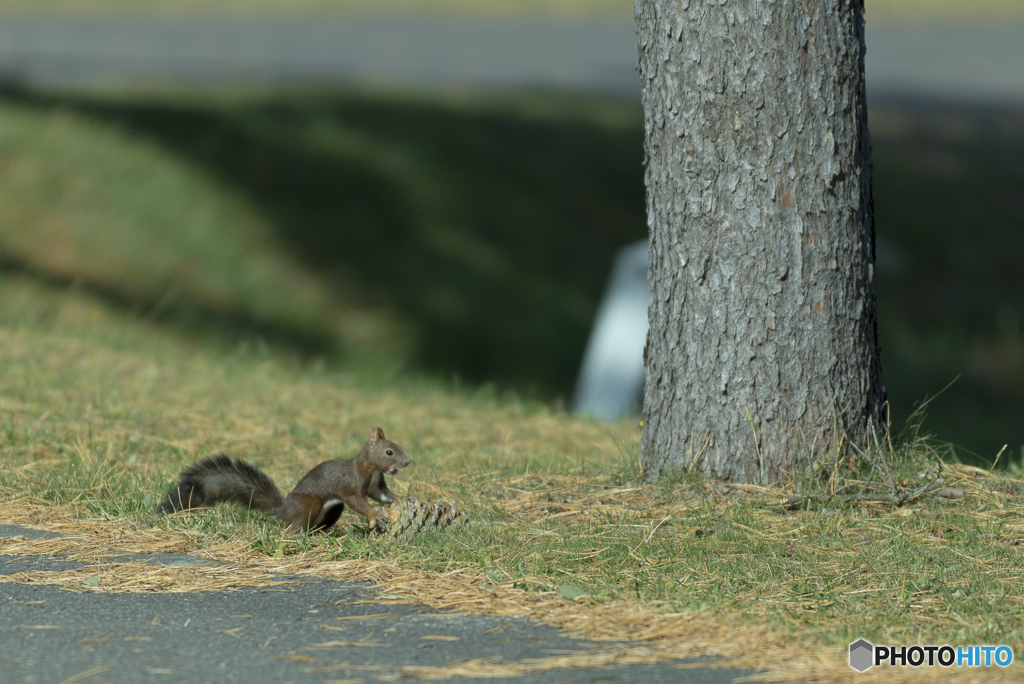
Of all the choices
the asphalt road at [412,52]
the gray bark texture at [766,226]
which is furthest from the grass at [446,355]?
the asphalt road at [412,52]

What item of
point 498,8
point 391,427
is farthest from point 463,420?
point 498,8

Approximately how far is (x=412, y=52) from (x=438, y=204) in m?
8.63

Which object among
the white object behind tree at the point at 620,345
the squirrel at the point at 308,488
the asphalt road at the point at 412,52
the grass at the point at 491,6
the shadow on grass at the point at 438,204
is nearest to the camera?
the squirrel at the point at 308,488

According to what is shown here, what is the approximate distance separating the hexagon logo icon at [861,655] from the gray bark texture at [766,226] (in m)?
1.49

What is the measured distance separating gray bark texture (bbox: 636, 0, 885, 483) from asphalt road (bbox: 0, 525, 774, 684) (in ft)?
5.46

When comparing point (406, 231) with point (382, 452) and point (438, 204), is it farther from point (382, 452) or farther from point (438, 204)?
point (382, 452)

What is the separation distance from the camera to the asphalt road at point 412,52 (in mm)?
16453

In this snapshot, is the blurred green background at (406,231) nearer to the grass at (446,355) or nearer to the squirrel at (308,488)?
the grass at (446,355)

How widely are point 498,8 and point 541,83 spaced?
1230 centimetres

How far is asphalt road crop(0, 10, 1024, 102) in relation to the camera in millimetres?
16453

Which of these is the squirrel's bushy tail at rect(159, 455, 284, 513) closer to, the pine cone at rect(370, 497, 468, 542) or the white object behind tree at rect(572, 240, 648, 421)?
the pine cone at rect(370, 497, 468, 542)

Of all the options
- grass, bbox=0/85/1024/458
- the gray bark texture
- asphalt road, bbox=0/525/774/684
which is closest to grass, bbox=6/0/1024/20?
grass, bbox=0/85/1024/458

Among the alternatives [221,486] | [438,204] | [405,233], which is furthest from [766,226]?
[438,204]

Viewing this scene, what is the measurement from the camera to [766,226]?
15.0 ft
